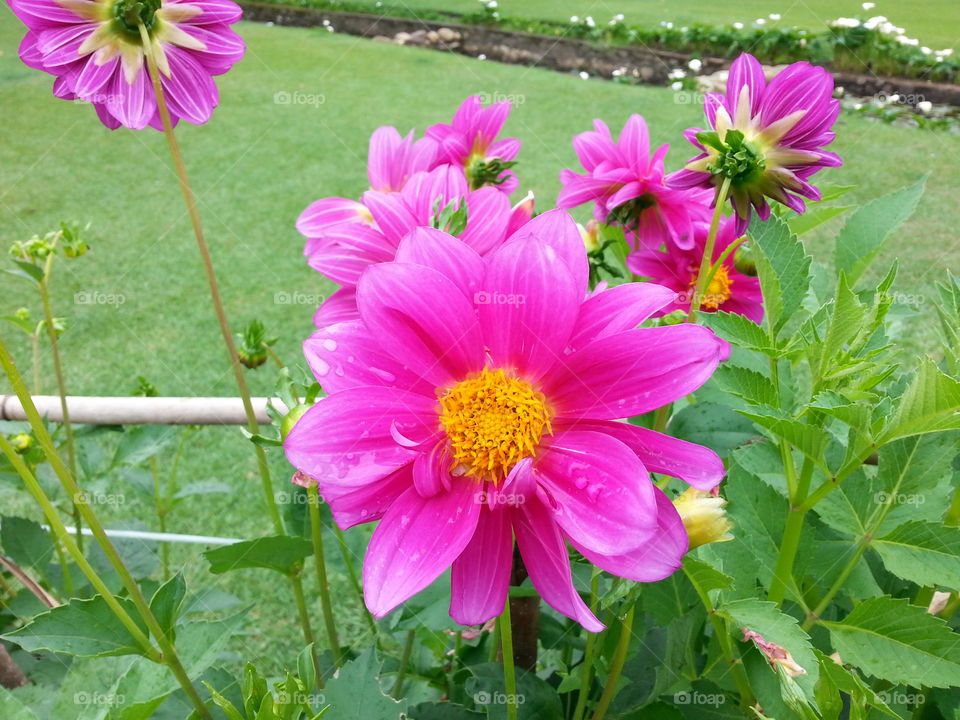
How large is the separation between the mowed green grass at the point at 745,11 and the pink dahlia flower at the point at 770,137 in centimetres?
576

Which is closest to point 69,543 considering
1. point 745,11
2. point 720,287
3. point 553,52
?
point 720,287

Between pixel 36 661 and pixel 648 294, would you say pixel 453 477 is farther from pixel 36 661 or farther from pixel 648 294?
pixel 36 661

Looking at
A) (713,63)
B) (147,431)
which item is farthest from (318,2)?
(147,431)

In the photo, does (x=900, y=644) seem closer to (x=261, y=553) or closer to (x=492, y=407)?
(x=492, y=407)

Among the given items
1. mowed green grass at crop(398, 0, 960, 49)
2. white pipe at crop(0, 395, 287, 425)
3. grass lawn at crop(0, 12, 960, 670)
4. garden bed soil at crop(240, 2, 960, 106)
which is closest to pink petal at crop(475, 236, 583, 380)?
white pipe at crop(0, 395, 287, 425)

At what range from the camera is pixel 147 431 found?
809 millimetres

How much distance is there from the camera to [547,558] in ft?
1.06

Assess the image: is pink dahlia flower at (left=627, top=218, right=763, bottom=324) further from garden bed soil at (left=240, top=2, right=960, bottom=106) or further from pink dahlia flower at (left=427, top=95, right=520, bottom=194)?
garden bed soil at (left=240, top=2, right=960, bottom=106)

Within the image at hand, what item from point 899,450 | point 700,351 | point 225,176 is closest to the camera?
point 700,351

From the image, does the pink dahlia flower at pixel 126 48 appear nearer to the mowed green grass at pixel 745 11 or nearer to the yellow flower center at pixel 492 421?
the yellow flower center at pixel 492 421

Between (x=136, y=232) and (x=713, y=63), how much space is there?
12.5ft

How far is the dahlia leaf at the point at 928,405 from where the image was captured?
0.31 meters

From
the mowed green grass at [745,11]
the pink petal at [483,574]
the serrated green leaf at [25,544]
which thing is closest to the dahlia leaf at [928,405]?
the pink petal at [483,574]

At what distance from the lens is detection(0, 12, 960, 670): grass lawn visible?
1781 millimetres
